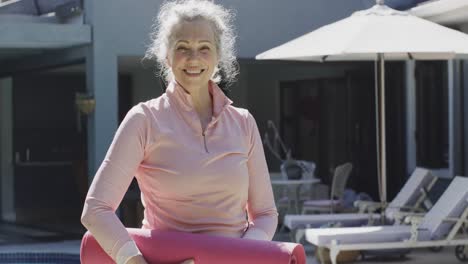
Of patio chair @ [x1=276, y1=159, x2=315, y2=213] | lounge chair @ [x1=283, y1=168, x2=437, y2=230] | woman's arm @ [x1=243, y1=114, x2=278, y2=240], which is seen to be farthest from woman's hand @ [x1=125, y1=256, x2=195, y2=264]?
patio chair @ [x1=276, y1=159, x2=315, y2=213]

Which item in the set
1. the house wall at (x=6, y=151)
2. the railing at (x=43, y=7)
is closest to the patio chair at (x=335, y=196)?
the railing at (x=43, y=7)

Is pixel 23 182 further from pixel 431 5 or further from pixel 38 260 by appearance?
pixel 431 5

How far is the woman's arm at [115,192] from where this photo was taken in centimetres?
207

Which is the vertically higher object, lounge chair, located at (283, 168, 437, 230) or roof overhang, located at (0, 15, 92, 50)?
roof overhang, located at (0, 15, 92, 50)

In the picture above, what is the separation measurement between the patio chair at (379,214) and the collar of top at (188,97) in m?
6.25

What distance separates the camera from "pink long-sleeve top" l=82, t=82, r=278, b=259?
210 cm

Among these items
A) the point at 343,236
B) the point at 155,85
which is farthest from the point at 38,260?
the point at 155,85

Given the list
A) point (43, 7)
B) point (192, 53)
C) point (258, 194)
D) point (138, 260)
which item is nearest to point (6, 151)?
point (43, 7)

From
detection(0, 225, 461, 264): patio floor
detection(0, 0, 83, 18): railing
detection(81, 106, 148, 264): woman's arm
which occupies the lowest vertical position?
detection(0, 225, 461, 264): patio floor

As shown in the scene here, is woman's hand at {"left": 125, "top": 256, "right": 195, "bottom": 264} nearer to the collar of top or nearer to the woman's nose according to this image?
the collar of top

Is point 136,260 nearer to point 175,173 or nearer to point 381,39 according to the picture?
point 175,173

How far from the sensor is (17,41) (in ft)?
31.7

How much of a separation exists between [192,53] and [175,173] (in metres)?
0.31

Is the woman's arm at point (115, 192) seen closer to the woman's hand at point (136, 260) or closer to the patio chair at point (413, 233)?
the woman's hand at point (136, 260)
